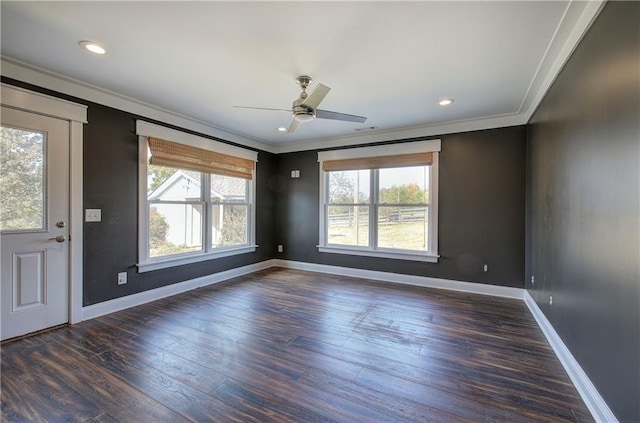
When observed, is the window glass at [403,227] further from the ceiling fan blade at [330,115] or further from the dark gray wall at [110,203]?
the dark gray wall at [110,203]

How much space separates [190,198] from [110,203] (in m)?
1.05

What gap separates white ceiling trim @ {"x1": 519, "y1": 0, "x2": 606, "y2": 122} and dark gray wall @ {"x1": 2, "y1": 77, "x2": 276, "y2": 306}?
4.24 meters

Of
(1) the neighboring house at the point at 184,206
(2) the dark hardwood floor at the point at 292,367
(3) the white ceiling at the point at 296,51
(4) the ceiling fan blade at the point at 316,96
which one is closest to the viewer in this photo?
(2) the dark hardwood floor at the point at 292,367

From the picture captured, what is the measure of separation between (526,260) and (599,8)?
9.70 feet

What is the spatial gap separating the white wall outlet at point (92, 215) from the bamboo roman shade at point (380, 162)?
3.45m

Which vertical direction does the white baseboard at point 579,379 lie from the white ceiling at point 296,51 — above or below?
below

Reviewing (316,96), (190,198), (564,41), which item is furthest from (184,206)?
(564,41)

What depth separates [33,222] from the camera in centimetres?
266

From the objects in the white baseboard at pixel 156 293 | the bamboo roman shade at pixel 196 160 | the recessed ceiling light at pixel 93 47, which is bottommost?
the white baseboard at pixel 156 293

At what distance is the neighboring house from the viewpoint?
3805 mm

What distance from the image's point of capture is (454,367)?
7.05 ft

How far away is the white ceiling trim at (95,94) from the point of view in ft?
8.23

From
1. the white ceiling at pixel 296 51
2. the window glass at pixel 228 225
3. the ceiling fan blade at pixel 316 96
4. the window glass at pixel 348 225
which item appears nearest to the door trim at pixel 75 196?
the white ceiling at pixel 296 51

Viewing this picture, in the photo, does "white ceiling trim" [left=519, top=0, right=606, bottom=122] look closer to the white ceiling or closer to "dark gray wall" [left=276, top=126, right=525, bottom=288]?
the white ceiling
